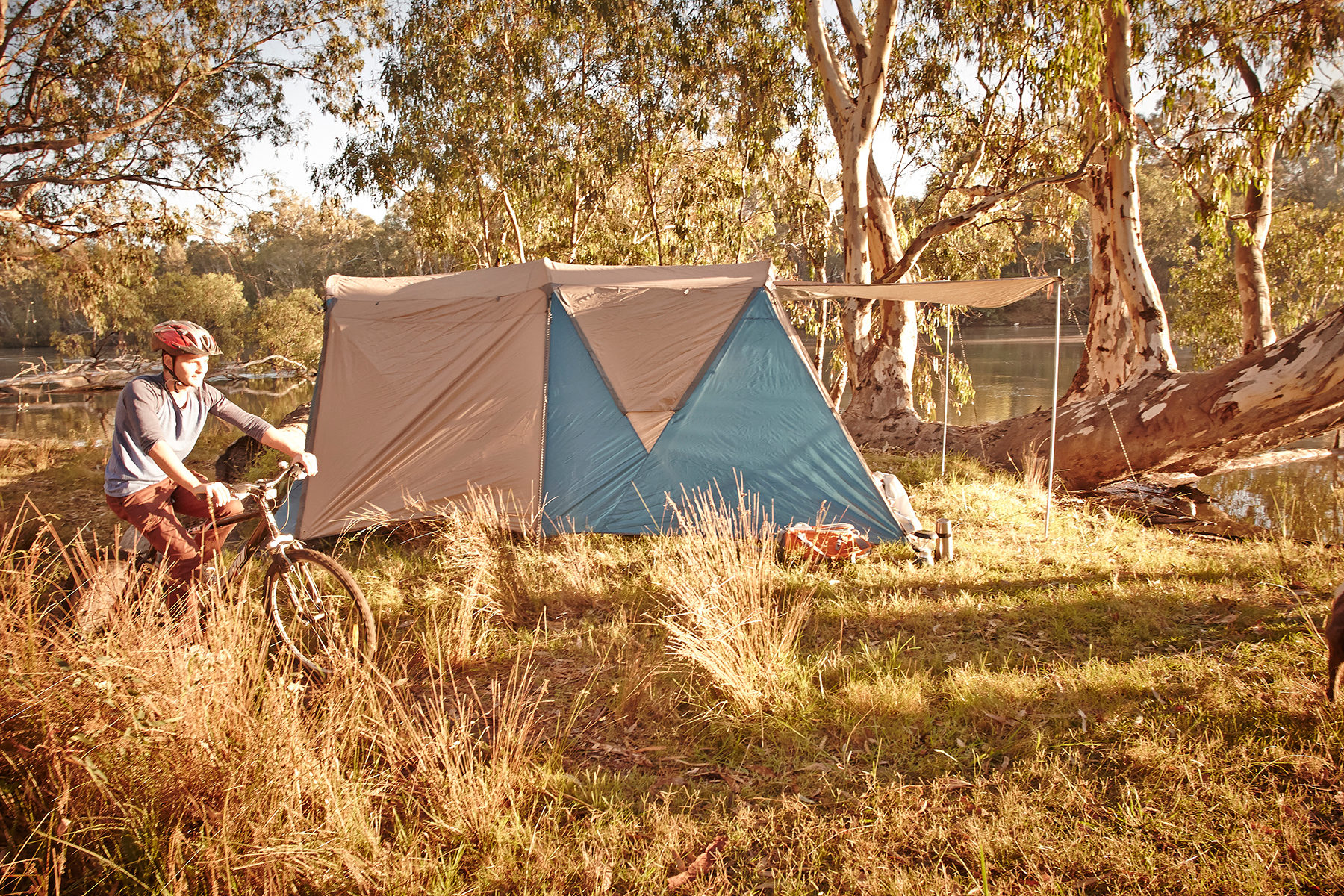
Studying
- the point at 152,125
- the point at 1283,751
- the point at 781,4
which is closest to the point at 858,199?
the point at 781,4

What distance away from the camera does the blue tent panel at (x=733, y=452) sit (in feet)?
15.6

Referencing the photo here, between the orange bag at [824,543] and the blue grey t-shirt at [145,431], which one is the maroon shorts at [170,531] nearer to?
the blue grey t-shirt at [145,431]

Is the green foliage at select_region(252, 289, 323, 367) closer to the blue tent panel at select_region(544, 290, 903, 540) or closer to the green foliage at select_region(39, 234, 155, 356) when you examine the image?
the green foliage at select_region(39, 234, 155, 356)

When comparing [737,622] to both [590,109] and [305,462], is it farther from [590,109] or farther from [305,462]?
[590,109]

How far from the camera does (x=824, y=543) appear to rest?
4.27 metres

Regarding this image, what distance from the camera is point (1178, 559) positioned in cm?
430

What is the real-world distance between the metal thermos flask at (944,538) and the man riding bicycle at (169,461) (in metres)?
3.24

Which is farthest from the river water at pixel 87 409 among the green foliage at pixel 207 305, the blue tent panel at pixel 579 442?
the blue tent panel at pixel 579 442

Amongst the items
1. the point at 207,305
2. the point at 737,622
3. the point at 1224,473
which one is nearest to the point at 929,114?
the point at 1224,473

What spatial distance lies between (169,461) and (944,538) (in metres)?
3.73

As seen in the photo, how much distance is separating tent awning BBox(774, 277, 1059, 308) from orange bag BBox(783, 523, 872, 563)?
5.35 ft

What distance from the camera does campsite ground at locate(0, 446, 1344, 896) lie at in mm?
1886

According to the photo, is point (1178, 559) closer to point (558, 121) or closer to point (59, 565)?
point (59, 565)

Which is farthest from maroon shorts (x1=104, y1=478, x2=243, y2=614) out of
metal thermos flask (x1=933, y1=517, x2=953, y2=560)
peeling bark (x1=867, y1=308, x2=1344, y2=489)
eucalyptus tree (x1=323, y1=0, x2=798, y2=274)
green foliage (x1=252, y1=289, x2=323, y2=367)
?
green foliage (x1=252, y1=289, x2=323, y2=367)
